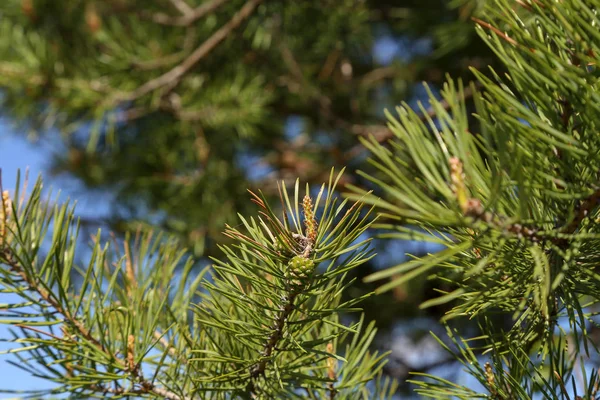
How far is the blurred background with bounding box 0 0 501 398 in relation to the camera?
1056 mm

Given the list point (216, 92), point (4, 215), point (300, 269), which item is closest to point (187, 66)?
point (216, 92)

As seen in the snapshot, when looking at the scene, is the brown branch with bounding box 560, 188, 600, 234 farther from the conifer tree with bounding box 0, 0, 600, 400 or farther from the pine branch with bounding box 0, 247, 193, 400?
the pine branch with bounding box 0, 247, 193, 400

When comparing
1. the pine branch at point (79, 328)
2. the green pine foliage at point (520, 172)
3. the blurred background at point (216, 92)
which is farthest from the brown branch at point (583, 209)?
the blurred background at point (216, 92)

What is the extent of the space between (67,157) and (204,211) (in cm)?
63


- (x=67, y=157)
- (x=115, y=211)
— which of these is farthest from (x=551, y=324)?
(x=67, y=157)

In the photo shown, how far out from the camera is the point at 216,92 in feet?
3.85

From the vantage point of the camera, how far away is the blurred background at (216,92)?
3.46 feet

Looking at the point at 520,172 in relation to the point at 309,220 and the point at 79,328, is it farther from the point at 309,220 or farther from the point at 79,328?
the point at 79,328

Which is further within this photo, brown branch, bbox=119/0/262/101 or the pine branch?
brown branch, bbox=119/0/262/101

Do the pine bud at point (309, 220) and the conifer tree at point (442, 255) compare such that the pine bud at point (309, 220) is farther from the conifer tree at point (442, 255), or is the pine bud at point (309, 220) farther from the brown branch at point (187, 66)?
the brown branch at point (187, 66)

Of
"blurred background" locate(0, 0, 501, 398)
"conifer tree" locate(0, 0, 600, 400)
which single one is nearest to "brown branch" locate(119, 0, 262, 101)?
"blurred background" locate(0, 0, 501, 398)

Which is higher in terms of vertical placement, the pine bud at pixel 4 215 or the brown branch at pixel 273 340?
the pine bud at pixel 4 215

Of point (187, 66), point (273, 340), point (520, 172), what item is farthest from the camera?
point (187, 66)

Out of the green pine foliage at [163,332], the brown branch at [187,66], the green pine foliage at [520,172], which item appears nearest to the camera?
the green pine foliage at [520,172]
